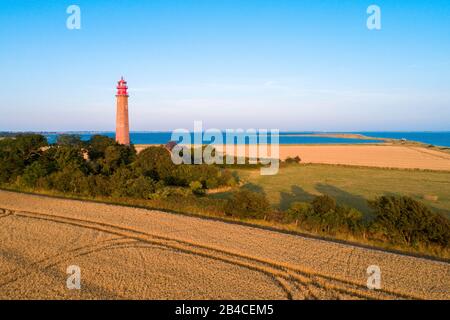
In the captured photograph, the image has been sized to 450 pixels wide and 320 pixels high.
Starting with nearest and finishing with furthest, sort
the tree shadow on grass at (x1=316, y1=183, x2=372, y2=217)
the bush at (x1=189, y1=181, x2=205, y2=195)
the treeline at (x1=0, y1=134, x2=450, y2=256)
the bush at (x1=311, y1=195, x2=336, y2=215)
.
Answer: the treeline at (x1=0, y1=134, x2=450, y2=256) < the bush at (x1=311, y1=195, x2=336, y2=215) < the tree shadow on grass at (x1=316, y1=183, x2=372, y2=217) < the bush at (x1=189, y1=181, x2=205, y2=195)

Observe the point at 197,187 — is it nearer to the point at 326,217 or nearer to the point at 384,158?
the point at 326,217

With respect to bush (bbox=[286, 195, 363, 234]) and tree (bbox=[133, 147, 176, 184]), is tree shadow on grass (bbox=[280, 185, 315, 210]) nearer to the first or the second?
bush (bbox=[286, 195, 363, 234])

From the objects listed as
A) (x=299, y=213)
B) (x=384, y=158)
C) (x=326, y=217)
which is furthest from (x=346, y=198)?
(x=384, y=158)

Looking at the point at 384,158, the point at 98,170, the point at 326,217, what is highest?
the point at 98,170

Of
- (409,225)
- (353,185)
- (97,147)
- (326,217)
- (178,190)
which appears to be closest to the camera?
(409,225)

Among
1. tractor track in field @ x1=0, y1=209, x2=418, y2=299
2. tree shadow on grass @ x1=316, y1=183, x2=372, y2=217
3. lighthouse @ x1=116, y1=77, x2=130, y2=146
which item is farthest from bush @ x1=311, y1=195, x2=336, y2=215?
lighthouse @ x1=116, y1=77, x2=130, y2=146

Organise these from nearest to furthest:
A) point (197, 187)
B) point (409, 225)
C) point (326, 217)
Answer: point (409, 225) < point (326, 217) < point (197, 187)

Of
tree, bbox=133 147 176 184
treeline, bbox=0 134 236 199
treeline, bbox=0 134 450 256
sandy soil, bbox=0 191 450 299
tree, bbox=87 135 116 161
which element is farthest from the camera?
tree, bbox=87 135 116 161

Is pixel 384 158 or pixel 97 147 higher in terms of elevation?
pixel 97 147
